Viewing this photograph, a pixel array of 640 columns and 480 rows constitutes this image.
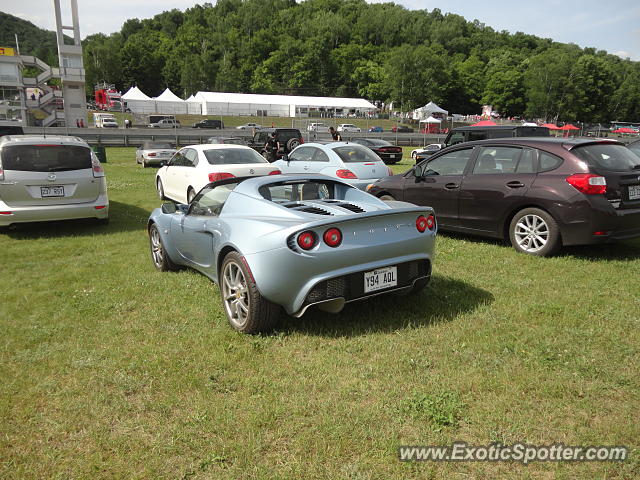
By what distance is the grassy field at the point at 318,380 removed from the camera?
2.64 m

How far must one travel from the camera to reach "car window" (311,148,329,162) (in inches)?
446

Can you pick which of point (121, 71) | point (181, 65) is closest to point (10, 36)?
point (121, 71)

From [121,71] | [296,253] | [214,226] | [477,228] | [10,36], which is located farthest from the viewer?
[10,36]

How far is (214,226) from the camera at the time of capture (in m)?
4.63

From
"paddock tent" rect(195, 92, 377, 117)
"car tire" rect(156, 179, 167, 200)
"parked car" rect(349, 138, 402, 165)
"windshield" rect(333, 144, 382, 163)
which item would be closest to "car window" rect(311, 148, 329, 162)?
"windshield" rect(333, 144, 382, 163)

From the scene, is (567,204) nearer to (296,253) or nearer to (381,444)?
(296,253)

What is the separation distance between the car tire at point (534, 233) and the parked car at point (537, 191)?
0.01 metres

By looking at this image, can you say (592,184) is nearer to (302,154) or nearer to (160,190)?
(302,154)

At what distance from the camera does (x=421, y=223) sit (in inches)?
172

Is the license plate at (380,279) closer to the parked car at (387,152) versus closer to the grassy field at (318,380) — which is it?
the grassy field at (318,380)

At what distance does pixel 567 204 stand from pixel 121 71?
136351mm

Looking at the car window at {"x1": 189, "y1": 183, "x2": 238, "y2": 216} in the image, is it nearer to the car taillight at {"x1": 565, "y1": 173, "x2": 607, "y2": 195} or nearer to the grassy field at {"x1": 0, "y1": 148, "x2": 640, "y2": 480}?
the grassy field at {"x1": 0, "y1": 148, "x2": 640, "y2": 480}

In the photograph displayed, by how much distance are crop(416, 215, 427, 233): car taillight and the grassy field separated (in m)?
0.84

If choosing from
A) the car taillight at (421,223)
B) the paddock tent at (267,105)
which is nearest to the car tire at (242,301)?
the car taillight at (421,223)
